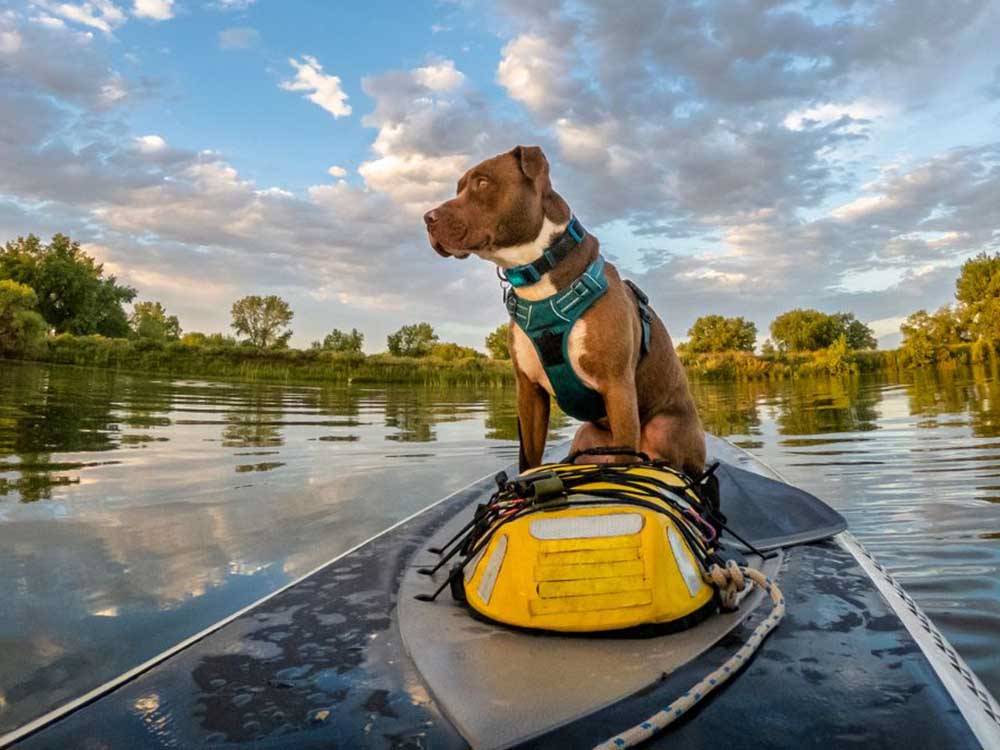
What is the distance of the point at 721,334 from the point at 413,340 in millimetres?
38790

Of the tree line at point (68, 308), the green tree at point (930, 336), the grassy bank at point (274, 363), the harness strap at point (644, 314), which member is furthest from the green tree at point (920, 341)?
the harness strap at point (644, 314)

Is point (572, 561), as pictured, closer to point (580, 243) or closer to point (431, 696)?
point (431, 696)

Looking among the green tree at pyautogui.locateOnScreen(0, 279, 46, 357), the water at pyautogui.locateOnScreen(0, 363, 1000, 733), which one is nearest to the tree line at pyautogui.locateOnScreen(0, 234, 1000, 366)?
the green tree at pyautogui.locateOnScreen(0, 279, 46, 357)

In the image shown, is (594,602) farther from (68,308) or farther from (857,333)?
(857,333)

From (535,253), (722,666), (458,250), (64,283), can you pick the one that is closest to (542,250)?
(535,253)

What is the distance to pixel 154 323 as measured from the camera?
91438 mm

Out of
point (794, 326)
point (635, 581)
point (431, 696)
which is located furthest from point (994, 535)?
point (794, 326)

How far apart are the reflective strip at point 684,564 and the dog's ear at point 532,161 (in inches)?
66.0

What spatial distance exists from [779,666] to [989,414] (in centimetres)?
1047

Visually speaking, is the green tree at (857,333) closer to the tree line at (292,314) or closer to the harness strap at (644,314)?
the tree line at (292,314)

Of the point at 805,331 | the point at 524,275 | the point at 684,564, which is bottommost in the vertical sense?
the point at 684,564

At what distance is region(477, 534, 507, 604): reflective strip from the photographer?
4.54ft

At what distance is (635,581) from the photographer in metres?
1.23

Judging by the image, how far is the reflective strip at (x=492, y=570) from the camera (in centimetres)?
138
